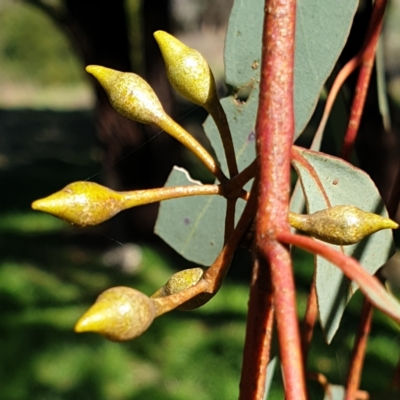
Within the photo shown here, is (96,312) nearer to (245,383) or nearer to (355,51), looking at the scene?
(245,383)

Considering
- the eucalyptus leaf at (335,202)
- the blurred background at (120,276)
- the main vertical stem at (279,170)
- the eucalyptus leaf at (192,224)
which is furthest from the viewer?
the blurred background at (120,276)

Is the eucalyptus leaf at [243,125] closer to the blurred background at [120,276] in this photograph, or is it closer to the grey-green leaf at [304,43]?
the grey-green leaf at [304,43]

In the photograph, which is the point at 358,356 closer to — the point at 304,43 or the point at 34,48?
the point at 304,43

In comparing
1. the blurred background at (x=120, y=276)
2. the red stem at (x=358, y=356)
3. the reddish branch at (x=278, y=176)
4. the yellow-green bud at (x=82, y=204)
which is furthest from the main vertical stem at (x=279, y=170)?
the blurred background at (x=120, y=276)

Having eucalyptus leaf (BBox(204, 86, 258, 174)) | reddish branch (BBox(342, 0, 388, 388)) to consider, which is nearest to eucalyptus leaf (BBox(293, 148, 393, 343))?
reddish branch (BBox(342, 0, 388, 388))

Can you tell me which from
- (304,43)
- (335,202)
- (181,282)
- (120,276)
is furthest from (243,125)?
(120,276)
